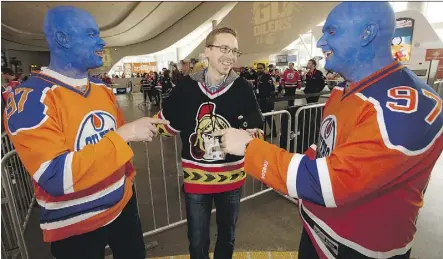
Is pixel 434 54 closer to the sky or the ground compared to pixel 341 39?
closer to the sky

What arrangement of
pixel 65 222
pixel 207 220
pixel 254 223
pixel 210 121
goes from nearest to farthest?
pixel 65 222, pixel 210 121, pixel 207 220, pixel 254 223

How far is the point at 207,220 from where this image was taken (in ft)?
6.34

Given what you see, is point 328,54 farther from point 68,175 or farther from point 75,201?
point 75,201

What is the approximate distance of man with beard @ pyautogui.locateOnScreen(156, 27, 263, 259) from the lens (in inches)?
69.4

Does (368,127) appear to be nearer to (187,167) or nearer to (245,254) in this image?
(187,167)

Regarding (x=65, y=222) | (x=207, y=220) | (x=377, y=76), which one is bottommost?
(x=207, y=220)

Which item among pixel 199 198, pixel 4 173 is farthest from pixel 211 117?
pixel 4 173

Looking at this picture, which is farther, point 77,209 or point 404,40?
point 404,40

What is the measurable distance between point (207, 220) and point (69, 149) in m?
1.12

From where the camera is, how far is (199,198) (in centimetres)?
187

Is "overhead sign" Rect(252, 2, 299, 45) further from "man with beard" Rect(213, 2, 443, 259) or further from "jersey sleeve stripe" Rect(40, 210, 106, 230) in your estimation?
"jersey sleeve stripe" Rect(40, 210, 106, 230)

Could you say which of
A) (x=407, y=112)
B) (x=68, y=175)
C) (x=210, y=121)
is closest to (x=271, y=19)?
(x=210, y=121)

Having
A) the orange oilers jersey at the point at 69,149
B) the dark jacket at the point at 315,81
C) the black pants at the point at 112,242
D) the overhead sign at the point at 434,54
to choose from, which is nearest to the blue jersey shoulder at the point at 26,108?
the orange oilers jersey at the point at 69,149

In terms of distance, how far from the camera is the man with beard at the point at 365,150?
0.91 m
